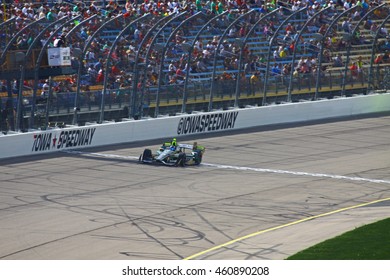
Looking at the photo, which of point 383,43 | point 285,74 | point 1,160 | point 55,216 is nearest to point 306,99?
point 285,74

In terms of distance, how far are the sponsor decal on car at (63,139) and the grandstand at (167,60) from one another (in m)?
0.43

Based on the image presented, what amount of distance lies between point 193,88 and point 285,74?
4.50 m

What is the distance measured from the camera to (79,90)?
3144 centimetres

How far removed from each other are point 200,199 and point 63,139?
9.21 m

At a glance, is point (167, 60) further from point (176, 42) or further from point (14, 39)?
point (14, 39)

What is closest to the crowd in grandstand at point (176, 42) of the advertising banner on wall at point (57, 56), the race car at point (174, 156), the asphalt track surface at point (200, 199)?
the advertising banner on wall at point (57, 56)

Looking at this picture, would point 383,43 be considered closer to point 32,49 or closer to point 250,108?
point 250,108

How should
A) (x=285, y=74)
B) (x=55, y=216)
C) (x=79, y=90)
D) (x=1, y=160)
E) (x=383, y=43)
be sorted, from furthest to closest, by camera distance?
(x=383, y=43) → (x=285, y=74) → (x=79, y=90) → (x=1, y=160) → (x=55, y=216)

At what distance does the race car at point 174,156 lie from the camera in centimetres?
2820

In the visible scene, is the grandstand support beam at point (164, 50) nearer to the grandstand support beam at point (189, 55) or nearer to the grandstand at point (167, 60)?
the grandstand at point (167, 60)

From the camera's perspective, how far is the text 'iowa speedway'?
3472 cm

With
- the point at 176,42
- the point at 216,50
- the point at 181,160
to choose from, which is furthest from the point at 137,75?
the point at 181,160

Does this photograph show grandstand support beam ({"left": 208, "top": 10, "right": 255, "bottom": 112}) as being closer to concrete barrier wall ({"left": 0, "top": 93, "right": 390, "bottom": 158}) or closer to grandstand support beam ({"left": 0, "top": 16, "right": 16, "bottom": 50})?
concrete barrier wall ({"left": 0, "top": 93, "right": 390, "bottom": 158})

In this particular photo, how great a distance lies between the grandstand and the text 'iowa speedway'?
403 millimetres
